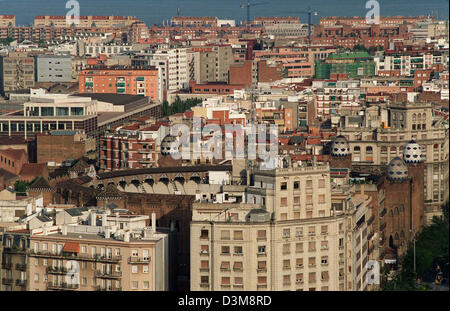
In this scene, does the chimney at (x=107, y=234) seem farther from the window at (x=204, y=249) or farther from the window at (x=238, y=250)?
the window at (x=238, y=250)

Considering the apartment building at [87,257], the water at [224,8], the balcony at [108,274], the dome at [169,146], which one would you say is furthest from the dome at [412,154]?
the water at [224,8]

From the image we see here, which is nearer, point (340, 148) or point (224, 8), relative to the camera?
point (340, 148)

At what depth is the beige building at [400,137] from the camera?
4647cm

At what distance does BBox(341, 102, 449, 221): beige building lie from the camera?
46.5 m

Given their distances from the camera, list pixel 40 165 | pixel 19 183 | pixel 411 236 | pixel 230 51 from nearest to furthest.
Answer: pixel 411 236
pixel 19 183
pixel 40 165
pixel 230 51

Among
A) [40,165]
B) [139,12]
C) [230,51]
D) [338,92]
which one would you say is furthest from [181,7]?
[40,165]

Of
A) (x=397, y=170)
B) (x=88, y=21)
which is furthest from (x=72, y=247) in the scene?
(x=88, y=21)

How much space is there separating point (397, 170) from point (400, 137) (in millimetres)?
6893

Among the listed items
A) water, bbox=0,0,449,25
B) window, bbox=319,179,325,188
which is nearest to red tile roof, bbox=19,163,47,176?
window, bbox=319,179,325,188

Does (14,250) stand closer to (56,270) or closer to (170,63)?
(56,270)

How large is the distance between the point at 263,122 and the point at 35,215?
23057mm

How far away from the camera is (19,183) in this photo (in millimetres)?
42344

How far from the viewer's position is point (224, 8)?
186m

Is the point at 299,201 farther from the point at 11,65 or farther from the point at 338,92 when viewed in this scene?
the point at 11,65
